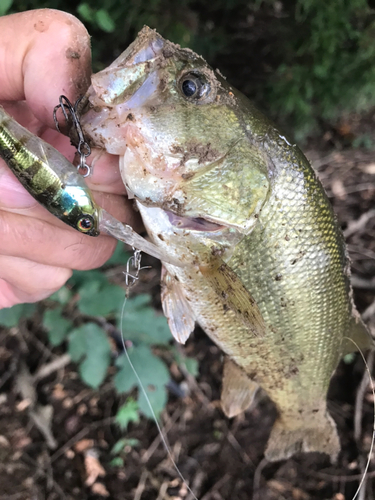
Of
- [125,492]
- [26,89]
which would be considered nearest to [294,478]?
[125,492]

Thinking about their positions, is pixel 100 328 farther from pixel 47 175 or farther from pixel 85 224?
pixel 47 175

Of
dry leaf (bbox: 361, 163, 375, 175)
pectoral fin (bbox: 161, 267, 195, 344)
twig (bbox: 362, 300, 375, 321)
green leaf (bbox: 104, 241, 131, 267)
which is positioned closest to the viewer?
pectoral fin (bbox: 161, 267, 195, 344)

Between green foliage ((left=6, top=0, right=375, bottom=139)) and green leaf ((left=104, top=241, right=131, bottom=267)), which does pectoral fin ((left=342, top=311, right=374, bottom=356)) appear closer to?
green leaf ((left=104, top=241, right=131, bottom=267))

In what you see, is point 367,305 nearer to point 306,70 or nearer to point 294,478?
point 294,478

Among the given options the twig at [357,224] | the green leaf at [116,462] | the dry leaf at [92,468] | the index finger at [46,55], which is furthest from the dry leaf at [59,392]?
the twig at [357,224]

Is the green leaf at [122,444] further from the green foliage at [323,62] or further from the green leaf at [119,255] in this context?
the green foliage at [323,62]

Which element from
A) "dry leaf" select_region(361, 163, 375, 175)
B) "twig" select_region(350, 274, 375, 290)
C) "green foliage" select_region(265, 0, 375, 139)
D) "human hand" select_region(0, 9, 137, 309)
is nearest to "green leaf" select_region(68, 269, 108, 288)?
"human hand" select_region(0, 9, 137, 309)
